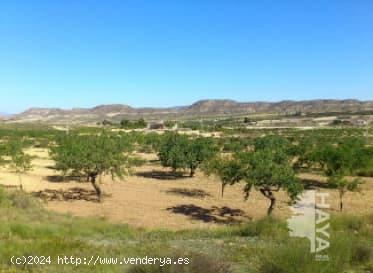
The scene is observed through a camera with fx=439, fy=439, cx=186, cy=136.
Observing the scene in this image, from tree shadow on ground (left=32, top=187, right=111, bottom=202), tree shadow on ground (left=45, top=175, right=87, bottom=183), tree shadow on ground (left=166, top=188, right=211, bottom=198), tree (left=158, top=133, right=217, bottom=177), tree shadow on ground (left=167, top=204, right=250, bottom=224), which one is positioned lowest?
tree shadow on ground (left=166, top=188, right=211, bottom=198)

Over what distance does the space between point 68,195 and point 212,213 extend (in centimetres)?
1090

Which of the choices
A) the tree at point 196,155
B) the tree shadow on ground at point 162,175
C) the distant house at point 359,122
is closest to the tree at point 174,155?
the tree at point 196,155

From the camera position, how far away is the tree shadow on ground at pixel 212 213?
2461cm

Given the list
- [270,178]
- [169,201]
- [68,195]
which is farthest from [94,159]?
[270,178]

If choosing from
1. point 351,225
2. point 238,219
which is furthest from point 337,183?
point 351,225

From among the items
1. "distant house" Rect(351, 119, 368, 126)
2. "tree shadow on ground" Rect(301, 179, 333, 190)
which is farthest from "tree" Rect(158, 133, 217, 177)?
"distant house" Rect(351, 119, 368, 126)

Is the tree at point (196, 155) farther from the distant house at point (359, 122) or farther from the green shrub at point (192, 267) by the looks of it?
the distant house at point (359, 122)

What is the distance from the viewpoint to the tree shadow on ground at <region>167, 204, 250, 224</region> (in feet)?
80.7

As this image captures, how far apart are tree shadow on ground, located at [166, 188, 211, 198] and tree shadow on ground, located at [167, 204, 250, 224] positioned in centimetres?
374

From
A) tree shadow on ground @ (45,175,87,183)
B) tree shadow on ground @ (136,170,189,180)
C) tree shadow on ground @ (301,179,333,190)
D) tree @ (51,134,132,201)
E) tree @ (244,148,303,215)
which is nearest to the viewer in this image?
tree @ (244,148,303,215)

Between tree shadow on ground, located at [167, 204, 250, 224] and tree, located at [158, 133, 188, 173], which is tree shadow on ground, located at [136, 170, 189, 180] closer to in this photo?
tree, located at [158, 133, 188, 173]

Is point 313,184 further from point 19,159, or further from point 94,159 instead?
point 19,159

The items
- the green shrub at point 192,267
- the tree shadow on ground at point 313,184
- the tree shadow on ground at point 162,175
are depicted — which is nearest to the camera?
the green shrub at point 192,267

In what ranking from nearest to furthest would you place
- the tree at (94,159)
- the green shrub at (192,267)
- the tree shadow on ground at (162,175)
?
the green shrub at (192,267) → the tree at (94,159) → the tree shadow on ground at (162,175)
